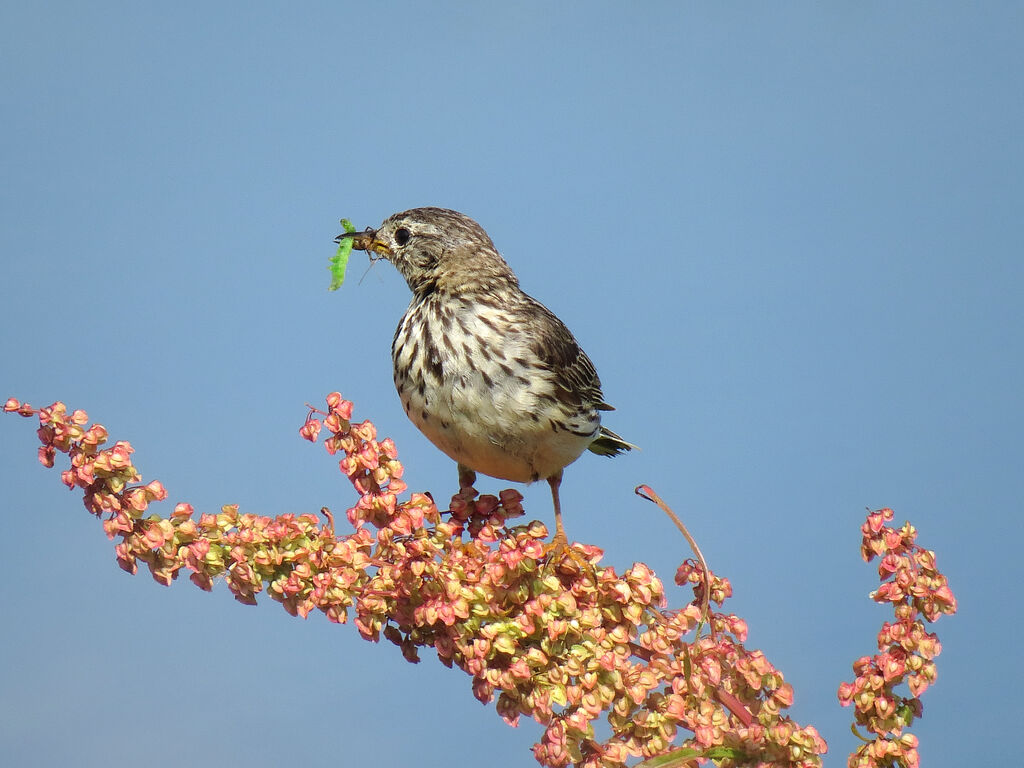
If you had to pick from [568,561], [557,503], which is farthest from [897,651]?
[557,503]

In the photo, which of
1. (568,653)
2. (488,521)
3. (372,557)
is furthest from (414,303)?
(568,653)

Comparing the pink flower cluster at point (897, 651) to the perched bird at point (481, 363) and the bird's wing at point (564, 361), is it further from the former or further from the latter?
the bird's wing at point (564, 361)

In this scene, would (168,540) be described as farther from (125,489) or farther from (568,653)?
(568,653)

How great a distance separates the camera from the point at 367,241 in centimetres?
731

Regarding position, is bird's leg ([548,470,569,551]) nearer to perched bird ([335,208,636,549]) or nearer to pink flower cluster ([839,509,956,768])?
perched bird ([335,208,636,549])

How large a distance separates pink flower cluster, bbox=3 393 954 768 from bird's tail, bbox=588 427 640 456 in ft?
8.67

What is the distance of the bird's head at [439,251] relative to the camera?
6863 mm

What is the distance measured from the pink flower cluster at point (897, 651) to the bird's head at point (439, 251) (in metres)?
3.20

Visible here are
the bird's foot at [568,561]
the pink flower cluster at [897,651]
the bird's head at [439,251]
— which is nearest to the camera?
the pink flower cluster at [897,651]

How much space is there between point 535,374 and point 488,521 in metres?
1.10

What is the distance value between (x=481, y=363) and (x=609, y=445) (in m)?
1.66

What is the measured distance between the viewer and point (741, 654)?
4520 millimetres

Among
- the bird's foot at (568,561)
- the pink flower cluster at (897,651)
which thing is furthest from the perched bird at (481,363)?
the pink flower cluster at (897,651)

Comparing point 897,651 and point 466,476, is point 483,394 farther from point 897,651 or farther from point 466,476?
point 897,651
